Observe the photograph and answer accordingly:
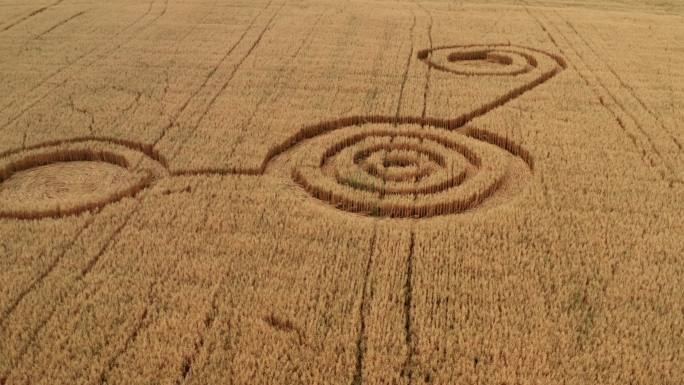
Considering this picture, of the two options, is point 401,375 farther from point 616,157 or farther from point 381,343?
point 616,157

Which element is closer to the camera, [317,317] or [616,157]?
[317,317]

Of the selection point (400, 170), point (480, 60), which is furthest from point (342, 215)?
point (480, 60)

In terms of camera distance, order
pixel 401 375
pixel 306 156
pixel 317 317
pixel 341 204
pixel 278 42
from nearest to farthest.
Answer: pixel 401 375, pixel 317 317, pixel 341 204, pixel 306 156, pixel 278 42

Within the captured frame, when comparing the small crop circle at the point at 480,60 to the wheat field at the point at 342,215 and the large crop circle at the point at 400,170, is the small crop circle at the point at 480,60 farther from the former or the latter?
the large crop circle at the point at 400,170

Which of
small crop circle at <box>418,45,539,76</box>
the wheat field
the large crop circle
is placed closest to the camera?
the wheat field

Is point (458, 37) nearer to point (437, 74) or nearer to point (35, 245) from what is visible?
point (437, 74)

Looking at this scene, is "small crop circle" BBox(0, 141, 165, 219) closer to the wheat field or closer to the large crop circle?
the wheat field

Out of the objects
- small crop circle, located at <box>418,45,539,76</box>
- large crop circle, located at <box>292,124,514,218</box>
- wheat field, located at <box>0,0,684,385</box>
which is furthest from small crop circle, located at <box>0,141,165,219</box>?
small crop circle, located at <box>418,45,539,76</box>

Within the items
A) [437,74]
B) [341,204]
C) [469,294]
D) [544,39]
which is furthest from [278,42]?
[469,294]

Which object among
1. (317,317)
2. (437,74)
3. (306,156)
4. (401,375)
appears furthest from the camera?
(437,74)
